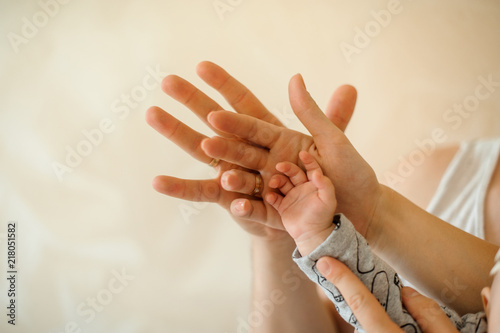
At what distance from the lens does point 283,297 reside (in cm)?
91

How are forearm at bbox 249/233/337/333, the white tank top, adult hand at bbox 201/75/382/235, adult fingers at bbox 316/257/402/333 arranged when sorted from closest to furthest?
adult fingers at bbox 316/257/402/333 → adult hand at bbox 201/75/382/235 → forearm at bbox 249/233/337/333 → the white tank top

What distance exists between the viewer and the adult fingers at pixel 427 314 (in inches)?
24.0

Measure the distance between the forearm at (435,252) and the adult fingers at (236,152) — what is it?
25 centimetres

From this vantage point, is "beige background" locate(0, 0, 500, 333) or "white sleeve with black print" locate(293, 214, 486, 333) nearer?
"white sleeve with black print" locate(293, 214, 486, 333)

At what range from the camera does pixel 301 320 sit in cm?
93

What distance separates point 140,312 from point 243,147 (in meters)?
0.63

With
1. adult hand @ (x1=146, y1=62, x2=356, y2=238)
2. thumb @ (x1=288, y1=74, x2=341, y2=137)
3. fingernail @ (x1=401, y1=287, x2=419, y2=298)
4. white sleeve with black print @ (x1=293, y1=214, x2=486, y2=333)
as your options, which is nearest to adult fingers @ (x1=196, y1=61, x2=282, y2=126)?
adult hand @ (x1=146, y1=62, x2=356, y2=238)

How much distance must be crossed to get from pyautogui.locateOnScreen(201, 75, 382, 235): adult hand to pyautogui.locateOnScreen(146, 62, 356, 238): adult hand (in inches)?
1.6

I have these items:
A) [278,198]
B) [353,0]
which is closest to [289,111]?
[353,0]

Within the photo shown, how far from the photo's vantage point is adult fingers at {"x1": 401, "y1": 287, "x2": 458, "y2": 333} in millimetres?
609

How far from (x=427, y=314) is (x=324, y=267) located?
0.19 metres

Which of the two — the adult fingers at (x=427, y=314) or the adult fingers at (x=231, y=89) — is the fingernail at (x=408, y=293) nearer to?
the adult fingers at (x=427, y=314)

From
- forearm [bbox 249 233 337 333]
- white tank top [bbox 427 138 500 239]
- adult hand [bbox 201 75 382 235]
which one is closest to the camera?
adult hand [bbox 201 75 382 235]

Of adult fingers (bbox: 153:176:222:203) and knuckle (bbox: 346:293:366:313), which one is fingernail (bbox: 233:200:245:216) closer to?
adult fingers (bbox: 153:176:222:203)
